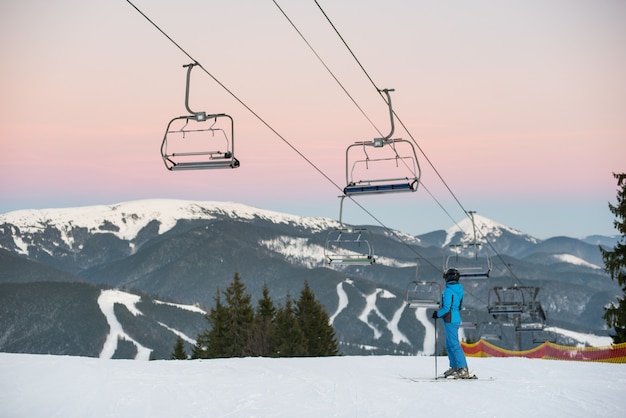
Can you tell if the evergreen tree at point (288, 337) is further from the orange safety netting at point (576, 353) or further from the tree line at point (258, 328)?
the orange safety netting at point (576, 353)

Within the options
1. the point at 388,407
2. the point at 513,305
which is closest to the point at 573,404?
the point at 388,407

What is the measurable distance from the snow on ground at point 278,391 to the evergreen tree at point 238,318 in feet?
181

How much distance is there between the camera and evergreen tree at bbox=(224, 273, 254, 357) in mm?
73812

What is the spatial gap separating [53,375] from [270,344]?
57.8 meters

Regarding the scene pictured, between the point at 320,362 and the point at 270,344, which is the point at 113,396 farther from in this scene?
the point at 270,344

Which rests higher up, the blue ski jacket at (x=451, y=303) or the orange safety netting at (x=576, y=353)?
the blue ski jacket at (x=451, y=303)

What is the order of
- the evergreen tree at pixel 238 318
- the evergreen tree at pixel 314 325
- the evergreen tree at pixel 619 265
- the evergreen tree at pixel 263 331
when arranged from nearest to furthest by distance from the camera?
the evergreen tree at pixel 619 265, the evergreen tree at pixel 263 331, the evergreen tree at pixel 314 325, the evergreen tree at pixel 238 318

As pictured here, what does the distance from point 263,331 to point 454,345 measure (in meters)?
58.4

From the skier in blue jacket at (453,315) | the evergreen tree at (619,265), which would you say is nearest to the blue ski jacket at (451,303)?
the skier in blue jacket at (453,315)

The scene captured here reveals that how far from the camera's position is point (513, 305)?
156ft

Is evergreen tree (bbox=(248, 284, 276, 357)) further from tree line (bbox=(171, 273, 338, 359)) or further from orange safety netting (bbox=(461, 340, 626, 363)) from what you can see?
orange safety netting (bbox=(461, 340, 626, 363))

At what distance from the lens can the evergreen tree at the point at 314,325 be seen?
72.6m

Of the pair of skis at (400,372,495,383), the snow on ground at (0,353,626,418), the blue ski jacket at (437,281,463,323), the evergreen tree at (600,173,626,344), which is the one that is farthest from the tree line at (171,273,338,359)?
the blue ski jacket at (437,281,463,323)

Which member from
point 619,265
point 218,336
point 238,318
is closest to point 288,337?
point 238,318
